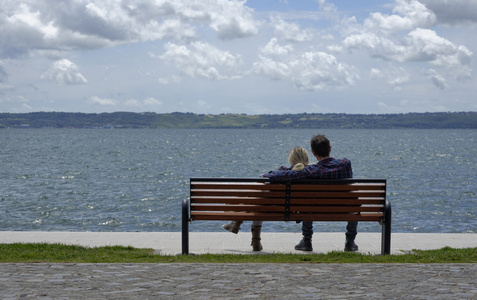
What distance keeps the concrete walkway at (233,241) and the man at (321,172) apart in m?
0.20

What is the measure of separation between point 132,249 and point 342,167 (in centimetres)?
290

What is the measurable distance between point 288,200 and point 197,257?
4.44 ft

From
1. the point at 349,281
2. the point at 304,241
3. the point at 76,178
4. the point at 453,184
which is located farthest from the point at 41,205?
the point at 453,184

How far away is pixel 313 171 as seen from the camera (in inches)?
309

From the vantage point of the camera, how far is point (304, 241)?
26.6 ft

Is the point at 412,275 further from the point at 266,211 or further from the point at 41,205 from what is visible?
the point at 41,205

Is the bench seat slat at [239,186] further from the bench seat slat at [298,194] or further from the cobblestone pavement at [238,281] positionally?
the cobblestone pavement at [238,281]

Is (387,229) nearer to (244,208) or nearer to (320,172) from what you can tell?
(320,172)

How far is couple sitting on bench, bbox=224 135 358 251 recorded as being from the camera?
25.6 ft

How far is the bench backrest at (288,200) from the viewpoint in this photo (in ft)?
25.5

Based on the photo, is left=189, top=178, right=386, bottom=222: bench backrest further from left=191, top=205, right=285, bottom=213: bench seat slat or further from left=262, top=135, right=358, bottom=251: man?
left=262, top=135, right=358, bottom=251: man

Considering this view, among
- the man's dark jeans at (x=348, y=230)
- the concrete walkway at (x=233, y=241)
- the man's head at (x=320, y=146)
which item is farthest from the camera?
the concrete walkway at (x=233, y=241)

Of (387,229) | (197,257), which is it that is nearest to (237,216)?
(197,257)

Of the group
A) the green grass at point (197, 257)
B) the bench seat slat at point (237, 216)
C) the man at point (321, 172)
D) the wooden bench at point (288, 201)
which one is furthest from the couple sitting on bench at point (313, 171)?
the green grass at point (197, 257)
